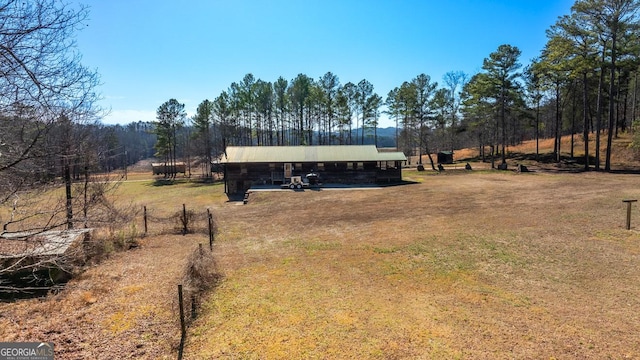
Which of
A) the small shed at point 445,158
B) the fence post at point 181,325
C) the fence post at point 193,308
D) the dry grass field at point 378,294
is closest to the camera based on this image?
the dry grass field at point 378,294

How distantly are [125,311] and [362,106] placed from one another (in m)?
49.5

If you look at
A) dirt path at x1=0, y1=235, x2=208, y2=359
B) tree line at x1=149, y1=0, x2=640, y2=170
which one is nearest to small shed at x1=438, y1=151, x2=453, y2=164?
tree line at x1=149, y1=0, x2=640, y2=170

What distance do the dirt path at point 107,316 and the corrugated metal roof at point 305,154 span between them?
2139cm

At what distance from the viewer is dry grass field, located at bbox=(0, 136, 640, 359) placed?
598cm

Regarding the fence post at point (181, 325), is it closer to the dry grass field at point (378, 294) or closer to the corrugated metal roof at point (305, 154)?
the dry grass field at point (378, 294)

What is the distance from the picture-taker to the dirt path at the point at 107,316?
600cm

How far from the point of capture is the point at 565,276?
8.76m

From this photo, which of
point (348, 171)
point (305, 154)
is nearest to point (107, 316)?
point (348, 171)

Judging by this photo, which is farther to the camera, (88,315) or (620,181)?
(620,181)

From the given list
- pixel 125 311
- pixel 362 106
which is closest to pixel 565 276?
pixel 125 311

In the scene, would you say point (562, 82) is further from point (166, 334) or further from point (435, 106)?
point (166, 334)

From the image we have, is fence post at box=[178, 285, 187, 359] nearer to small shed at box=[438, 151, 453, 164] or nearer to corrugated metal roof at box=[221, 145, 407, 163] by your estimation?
corrugated metal roof at box=[221, 145, 407, 163]

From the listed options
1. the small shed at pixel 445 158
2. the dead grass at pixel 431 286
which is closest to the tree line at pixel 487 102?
the small shed at pixel 445 158

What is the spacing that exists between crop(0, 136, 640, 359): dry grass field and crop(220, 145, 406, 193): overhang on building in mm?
15142
